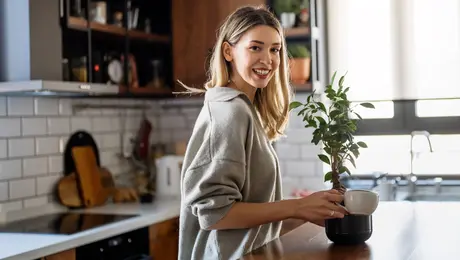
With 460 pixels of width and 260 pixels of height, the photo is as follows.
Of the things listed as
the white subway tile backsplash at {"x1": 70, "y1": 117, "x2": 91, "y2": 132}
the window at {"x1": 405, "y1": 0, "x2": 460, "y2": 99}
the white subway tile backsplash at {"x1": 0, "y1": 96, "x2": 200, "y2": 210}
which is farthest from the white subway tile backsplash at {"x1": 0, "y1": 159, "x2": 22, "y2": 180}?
the window at {"x1": 405, "y1": 0, "x2": 460, "y2": 99}

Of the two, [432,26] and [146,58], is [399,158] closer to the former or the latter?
[432,26]

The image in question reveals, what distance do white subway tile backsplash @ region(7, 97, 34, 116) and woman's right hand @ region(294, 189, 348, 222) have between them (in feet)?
6.28

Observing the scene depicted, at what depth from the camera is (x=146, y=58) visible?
418cm

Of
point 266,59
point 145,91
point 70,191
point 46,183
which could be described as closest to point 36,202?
point 46,183

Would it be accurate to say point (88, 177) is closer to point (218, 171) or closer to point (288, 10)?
point (288, 10)

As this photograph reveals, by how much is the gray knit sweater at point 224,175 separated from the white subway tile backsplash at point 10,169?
60.9 inches

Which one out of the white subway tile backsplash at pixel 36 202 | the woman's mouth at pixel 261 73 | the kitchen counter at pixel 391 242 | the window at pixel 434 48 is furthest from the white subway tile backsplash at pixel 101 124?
the woman's mouth at pixel 261 73

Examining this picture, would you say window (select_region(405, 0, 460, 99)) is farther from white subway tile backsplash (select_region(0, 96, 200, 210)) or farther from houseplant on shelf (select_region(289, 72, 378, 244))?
houseplant on shelf (select_region(289, 72, 378, 244))

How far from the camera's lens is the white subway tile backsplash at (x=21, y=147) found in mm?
3184

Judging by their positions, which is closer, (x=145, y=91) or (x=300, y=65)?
(x=300, y=65)

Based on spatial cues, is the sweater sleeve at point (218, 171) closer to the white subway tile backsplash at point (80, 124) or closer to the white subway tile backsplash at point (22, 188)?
the white subway tile backsplash at point (22, 188)

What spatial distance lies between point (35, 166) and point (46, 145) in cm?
13

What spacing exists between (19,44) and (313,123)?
1.66 meters

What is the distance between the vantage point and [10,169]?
3176 millimetres
